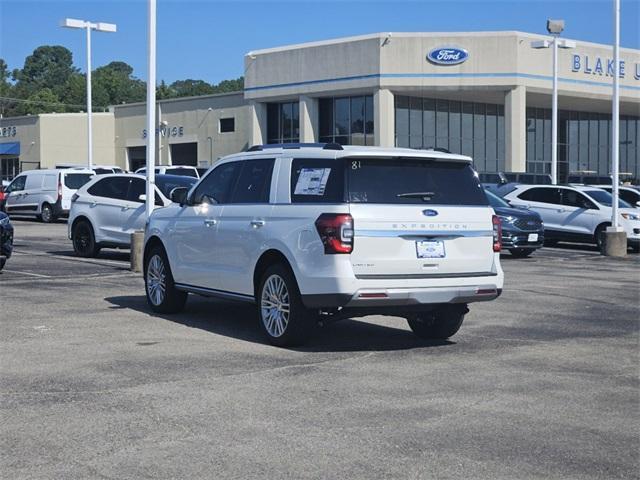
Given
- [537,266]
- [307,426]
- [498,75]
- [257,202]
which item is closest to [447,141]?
[498,75]

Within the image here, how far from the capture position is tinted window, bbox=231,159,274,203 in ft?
34.7

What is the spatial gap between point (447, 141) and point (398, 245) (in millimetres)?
52078

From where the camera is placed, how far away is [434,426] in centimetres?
697

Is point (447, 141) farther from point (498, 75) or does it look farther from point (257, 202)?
point (257, 202)

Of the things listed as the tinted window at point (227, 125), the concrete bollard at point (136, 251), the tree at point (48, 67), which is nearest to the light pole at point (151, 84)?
the concrete bollard at point (136, 251)

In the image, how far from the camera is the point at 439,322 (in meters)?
10.7

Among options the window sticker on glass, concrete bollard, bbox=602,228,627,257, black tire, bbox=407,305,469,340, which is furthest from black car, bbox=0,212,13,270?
concrete bollard, bbox=602,228,627,257

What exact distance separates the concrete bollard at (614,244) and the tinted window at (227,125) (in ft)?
143

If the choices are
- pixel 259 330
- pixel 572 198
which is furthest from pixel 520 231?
pixel 259 330

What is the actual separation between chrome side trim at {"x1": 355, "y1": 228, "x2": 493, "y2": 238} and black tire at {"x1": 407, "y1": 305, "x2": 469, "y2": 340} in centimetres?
82

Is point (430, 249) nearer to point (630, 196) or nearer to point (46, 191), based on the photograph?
point (630, 196)

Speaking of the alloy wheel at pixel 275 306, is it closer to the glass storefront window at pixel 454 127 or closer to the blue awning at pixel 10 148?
the glass storefront window at pixel 454 127

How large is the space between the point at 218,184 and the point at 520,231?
12929 millimetres

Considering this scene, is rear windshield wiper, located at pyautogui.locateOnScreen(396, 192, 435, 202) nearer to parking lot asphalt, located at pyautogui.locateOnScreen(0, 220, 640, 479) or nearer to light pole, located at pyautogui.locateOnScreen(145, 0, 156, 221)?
parking lot asphalt, located at pyautogui.locateOnScreen(0, 220, 640, 479)
